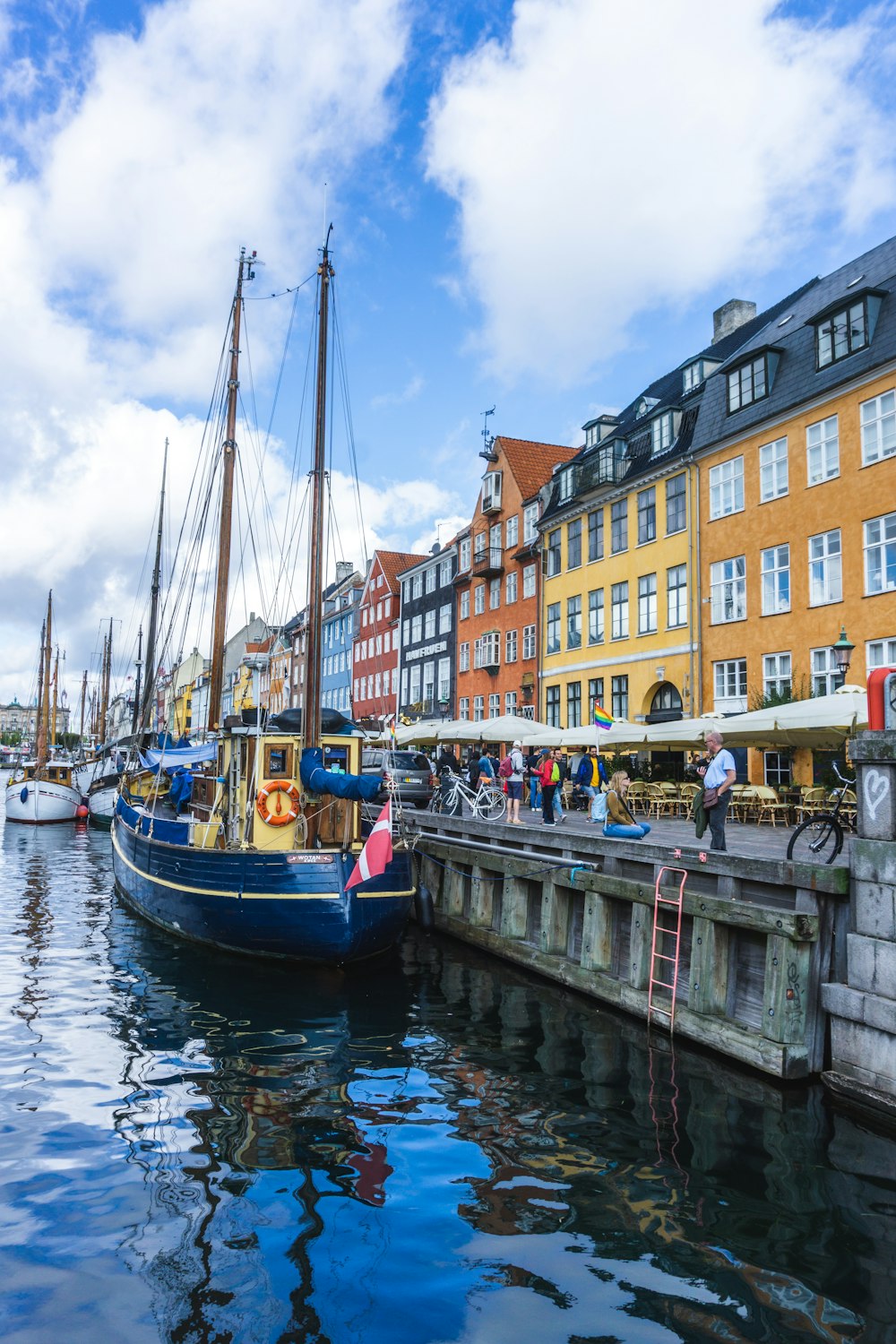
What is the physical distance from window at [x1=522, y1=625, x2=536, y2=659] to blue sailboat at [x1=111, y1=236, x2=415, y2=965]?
2429 cm

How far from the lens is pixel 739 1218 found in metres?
6.63

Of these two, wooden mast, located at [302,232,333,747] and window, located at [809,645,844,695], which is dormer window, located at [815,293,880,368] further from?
wooden mast, located at [302,232,333,747]

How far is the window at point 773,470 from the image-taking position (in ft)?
91.1

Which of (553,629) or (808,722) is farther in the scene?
(553,629)

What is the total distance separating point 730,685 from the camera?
29438mm

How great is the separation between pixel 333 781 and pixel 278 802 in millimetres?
1509

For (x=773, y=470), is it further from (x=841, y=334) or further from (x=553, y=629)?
(x=553, y=629)

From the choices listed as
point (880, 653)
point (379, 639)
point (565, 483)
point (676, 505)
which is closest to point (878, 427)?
point (880, 653)

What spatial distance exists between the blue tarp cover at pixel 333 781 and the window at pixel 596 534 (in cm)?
2420

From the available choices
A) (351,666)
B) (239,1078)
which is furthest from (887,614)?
(351,666)

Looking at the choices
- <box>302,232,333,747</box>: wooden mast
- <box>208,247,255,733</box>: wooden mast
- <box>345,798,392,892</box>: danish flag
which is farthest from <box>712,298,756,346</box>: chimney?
<box>345,798,392,892</box>: danish flag

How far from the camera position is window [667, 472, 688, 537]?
1268 inches

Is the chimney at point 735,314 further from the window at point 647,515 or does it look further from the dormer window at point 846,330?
the dormer window at point 846,330

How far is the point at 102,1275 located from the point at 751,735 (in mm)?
16628
